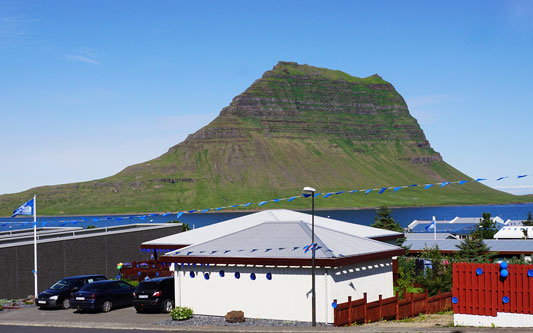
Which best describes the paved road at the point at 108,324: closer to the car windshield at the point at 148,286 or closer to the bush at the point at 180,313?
the bush at the point at 180,313

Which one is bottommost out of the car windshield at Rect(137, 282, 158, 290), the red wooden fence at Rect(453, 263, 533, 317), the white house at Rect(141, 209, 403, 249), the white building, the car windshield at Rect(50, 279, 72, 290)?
the white building

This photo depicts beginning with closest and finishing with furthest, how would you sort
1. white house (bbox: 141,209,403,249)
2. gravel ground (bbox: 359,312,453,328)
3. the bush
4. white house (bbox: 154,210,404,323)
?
gravel ground (bbox: 359,312,453,328), white house (bbox: 154,210,404,323), the bush, white house (bbox: 141,209,403,249)

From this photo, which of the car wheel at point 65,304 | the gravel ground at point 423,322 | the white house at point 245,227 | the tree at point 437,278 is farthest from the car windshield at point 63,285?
the tree at point 437,278

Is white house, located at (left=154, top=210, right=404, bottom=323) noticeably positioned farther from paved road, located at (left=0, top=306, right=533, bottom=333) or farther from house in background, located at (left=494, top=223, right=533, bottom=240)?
house in background, located at (left=494, top=223, right=533, bottom=240)

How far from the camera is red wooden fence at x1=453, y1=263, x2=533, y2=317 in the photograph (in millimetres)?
21406

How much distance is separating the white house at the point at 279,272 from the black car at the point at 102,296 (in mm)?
3696

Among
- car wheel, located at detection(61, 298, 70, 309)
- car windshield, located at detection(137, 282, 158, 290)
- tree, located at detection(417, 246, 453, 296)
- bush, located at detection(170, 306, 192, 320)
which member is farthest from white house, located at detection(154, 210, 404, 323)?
car wheel, located at detection(61, 298, 70, 309)

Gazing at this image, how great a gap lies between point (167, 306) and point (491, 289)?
1403 cm

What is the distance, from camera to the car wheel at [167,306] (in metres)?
28.6

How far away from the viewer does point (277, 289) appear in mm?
25812

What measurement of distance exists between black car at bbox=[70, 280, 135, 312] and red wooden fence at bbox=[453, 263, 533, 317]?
620 inches

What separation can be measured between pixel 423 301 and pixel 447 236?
51.6 meters

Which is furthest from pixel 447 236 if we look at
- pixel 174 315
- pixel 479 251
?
pixel 174 315

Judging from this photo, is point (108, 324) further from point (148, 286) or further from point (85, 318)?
point (148, 286)
